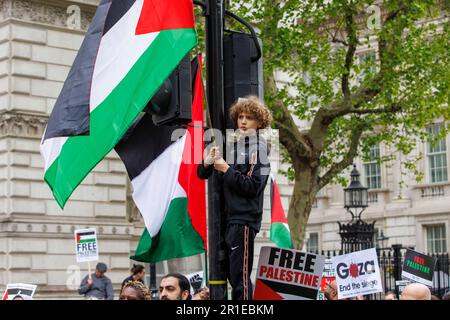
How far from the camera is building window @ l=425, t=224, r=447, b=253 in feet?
140

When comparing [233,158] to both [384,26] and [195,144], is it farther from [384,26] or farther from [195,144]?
[384,26]

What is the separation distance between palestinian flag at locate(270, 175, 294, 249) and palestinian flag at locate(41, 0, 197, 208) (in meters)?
4.94

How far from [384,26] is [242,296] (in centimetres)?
1844

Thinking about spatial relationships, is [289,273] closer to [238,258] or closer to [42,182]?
[238,258]

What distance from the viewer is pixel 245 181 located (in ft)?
20.5

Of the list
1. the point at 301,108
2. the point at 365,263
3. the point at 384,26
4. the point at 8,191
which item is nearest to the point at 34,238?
the point at 8,191

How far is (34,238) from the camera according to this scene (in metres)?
23.6

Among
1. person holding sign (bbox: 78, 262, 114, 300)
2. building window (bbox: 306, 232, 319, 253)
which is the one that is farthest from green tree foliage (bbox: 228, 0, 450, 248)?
building window (bbox: 306, 232, 319, 253)

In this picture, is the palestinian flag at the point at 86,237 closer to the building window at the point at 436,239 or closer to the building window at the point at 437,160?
the building window at the point at 437,160

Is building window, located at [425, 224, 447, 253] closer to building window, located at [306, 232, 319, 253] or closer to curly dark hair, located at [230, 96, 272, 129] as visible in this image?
building window, located at [306, 232, 319, 253]

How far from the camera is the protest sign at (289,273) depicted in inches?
247

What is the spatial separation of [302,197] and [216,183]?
17580 mm

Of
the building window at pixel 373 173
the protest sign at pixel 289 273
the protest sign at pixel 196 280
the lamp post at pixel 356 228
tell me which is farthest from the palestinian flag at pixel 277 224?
the building window at pixel 373 173
